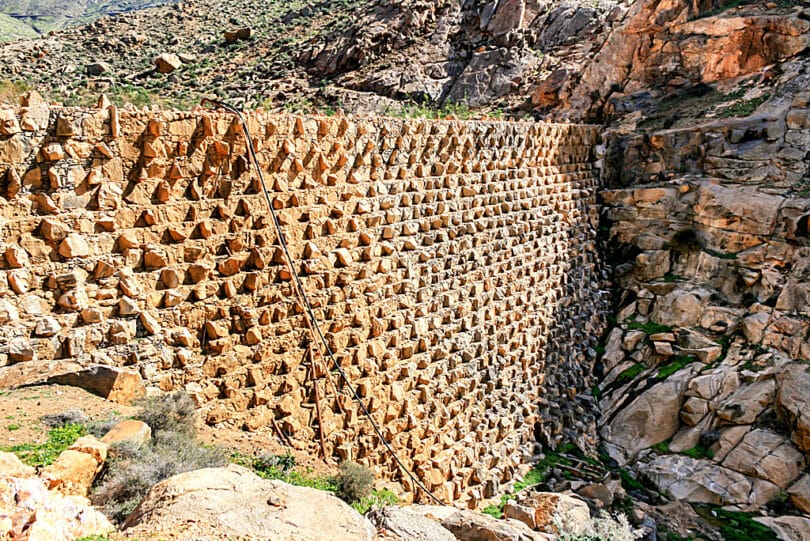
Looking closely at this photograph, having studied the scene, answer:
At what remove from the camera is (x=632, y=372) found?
11461 millimetres

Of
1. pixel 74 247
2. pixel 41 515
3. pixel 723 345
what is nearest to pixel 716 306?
pixel 723 345

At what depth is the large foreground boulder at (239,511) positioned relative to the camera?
12.2ft

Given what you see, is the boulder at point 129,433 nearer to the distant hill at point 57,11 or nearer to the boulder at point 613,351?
the boulder at point 613,351

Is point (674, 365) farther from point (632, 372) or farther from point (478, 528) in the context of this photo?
point (478, 528)

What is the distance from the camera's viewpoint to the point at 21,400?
4.82m

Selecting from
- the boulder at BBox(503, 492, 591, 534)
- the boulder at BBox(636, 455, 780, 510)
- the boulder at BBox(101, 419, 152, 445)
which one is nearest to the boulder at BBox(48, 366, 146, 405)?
the boulder at BBox(101, 419, 152, 445)

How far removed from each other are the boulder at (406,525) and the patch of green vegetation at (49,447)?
2.37 metres

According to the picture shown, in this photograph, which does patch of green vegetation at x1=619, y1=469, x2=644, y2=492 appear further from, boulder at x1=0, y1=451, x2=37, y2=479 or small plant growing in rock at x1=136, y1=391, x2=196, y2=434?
boulder at x1=0, y1=451, x2=37, y2=479

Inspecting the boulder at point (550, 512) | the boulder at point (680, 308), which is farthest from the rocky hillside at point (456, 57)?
the boulder at point (550, 512)

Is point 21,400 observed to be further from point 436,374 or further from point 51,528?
point 436,374

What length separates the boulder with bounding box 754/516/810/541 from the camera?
27.8ft

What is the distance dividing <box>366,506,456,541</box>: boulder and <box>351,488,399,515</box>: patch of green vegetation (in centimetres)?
72

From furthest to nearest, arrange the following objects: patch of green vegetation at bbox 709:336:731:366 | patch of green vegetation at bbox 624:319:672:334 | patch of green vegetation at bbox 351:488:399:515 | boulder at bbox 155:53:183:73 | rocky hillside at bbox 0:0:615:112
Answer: boulder at bbox 155:53:183:73
rocky hillside at bbox 0:0:615:112
patch of green vegetation at bbox 624:319:672:334
patch of green vegetation at bbox 709:336:731:366
patch of green vegetation at bbox 351:488:399:515

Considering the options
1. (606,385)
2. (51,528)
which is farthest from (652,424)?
(51,528)
